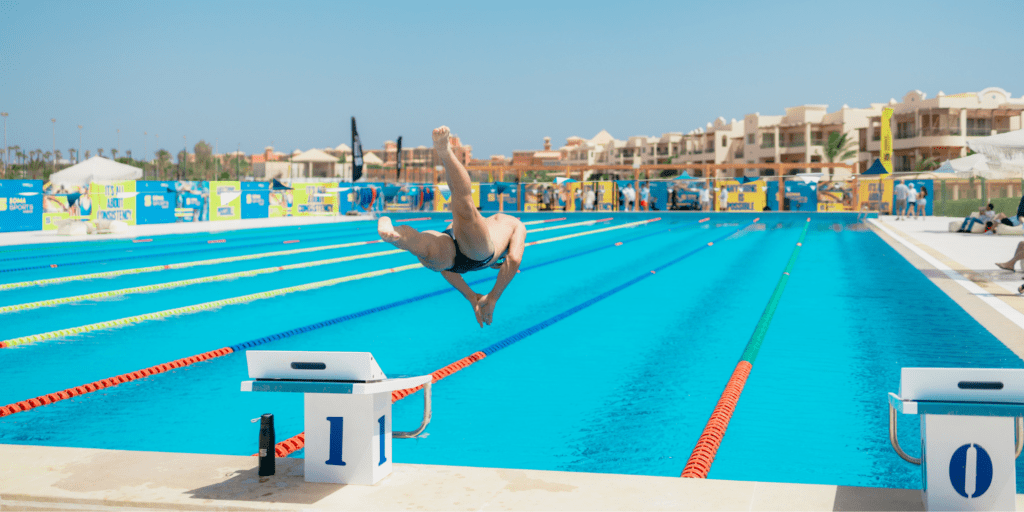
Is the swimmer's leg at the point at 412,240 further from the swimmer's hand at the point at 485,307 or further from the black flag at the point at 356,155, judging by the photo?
the black flag at the point at 356,155

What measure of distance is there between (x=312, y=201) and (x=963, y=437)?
2982 centimetres

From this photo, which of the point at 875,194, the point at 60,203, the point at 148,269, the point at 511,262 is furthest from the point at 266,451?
the point at 875,194

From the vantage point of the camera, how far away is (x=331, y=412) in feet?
10.6

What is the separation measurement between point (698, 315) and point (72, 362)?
5564 millimetres

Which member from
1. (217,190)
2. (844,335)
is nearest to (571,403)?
(844,335)

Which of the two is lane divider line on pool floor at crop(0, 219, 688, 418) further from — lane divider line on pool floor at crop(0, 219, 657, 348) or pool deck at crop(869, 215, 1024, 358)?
pool deck at crop(869, 215, 1024, 358)

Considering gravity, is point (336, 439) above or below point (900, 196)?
below

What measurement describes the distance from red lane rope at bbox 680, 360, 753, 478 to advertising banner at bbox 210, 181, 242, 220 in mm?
23763

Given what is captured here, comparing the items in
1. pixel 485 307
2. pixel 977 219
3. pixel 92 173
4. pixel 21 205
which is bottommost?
pixel 485 307

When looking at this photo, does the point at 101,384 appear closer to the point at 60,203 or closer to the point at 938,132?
the point at 60,203

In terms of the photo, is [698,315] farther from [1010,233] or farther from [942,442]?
[1010,233]

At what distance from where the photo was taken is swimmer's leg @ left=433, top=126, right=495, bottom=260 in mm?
3629

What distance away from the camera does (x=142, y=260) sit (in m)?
13.5

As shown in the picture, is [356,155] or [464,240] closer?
[464,240]
